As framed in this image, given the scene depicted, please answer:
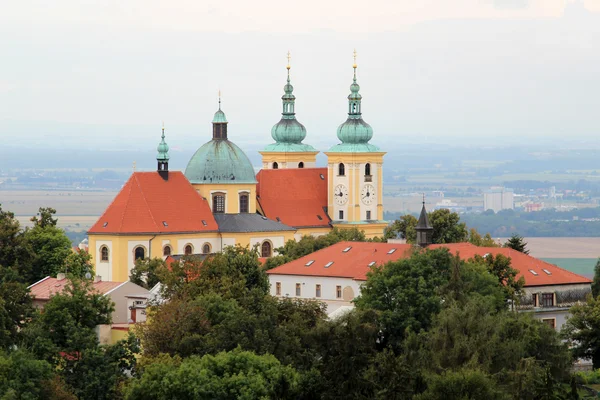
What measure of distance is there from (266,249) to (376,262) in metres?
30.3

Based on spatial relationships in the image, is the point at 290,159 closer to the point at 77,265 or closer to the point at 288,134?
the point at 288,134

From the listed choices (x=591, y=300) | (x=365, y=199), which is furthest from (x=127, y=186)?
(x=591, y=300)

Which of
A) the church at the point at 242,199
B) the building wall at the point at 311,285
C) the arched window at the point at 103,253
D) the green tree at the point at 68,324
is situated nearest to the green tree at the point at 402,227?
the church at the point at 242,199

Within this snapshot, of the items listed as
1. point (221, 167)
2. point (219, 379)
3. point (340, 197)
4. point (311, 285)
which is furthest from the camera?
point (340, 197)

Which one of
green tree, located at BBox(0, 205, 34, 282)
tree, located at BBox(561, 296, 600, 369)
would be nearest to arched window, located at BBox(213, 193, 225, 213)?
green tree, located at BBox(0, 205, 34, 282)

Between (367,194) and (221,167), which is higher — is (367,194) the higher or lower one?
the lower one

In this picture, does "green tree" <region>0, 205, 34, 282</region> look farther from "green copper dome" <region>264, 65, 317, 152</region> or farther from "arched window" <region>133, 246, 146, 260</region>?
"green copper dome" <region>264, 65, 317, 152</region>

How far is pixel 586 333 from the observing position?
7175 cm

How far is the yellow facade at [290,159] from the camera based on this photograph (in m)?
130

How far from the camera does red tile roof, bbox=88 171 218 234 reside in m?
106

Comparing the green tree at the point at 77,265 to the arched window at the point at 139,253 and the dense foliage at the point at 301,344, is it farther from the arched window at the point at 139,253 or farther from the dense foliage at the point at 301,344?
the dense foliage at the point at 301,344

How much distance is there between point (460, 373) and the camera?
56.7 m

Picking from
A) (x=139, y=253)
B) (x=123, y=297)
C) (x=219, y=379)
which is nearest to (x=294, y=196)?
(x=139, y=253)

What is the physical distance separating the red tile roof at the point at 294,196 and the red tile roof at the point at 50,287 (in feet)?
117
